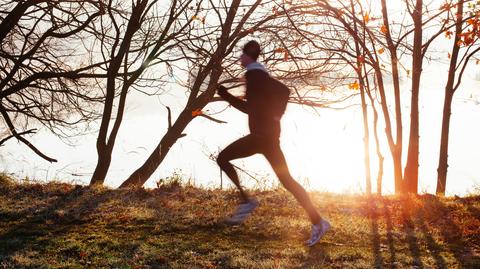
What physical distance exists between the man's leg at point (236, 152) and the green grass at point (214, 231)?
0.79m

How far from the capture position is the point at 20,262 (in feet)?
17.4

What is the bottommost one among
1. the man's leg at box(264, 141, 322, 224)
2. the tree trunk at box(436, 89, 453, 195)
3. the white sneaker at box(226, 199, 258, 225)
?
the white sneaker at box(226, 199, 258, 225)

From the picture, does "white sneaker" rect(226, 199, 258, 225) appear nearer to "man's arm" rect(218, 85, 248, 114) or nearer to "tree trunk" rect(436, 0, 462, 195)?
"man's arm" rect(218, 85, 248, 114)

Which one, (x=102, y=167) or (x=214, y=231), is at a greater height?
(x=102, y=167)

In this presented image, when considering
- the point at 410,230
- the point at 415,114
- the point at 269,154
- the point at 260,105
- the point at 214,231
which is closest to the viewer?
the point at 260,105

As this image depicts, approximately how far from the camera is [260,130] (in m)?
5.48

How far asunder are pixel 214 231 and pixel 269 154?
1.51 metres

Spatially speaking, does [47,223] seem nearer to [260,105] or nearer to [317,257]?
[260,105]

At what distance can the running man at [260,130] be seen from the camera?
5.44 m

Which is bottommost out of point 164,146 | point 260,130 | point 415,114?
point 260,130

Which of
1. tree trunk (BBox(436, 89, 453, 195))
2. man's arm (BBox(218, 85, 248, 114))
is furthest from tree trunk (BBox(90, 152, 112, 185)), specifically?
tree trunk (BBox(436, 89, 453, 195))

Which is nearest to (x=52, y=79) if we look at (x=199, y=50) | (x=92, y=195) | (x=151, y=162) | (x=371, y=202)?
(x=151, y=162)

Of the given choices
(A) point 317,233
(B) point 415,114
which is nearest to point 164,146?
(B) point 415,114

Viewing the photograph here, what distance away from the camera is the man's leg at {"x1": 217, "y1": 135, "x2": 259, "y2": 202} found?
5.60 m
